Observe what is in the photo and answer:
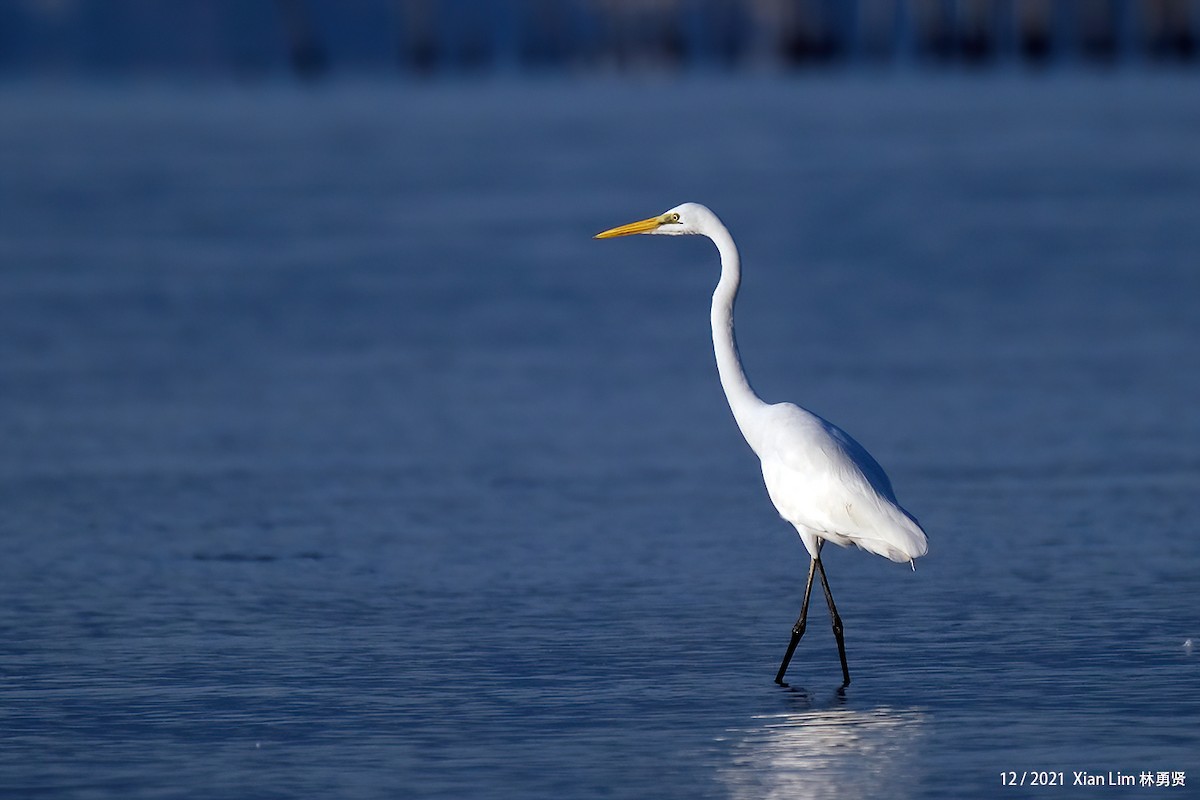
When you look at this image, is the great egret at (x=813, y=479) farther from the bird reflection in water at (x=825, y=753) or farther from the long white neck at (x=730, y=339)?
the bird reflection in water at (x=825, y=753)

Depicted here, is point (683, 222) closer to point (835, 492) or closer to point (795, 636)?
point (835, 492)

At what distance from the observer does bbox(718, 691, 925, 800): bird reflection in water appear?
260 inches

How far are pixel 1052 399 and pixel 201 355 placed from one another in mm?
7400

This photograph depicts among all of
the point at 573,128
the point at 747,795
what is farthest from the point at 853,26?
the point at 747,795

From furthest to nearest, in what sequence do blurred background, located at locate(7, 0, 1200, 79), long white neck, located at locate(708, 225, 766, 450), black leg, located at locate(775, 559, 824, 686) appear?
blurred background, located at locate(7, 0, 1200, 79), long white neck, located at locate(708, 225, 766, 450), black leg, located at locate(775, 559, 824, 686)

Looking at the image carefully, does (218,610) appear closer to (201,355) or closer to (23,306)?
(201,355)

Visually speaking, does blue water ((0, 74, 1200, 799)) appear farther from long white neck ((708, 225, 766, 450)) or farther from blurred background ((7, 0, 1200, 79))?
blurred background ((7, 0, 1200, 79))

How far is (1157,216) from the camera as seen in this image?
86.1ft

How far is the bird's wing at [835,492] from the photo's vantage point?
7.83 metres

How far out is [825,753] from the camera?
6.98m

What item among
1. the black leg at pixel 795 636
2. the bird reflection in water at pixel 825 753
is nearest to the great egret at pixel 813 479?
the black leg at pixel 795 636

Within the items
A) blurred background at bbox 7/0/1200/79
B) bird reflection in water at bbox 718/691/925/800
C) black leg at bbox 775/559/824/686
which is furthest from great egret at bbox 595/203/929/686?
blurred background at bbox 7/0/1200/79

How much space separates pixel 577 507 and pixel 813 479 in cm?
346

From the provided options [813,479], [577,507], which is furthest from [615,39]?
[813,479]
